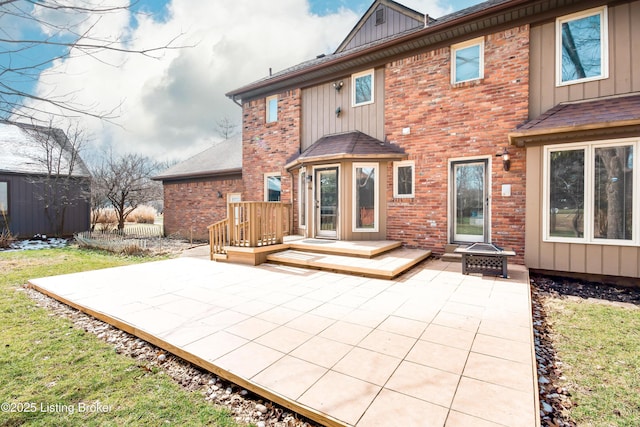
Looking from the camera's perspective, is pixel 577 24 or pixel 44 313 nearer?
pixel 44 313

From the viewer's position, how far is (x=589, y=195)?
545 centimetres

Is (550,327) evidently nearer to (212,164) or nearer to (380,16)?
(380,16)

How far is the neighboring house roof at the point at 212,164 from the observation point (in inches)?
480

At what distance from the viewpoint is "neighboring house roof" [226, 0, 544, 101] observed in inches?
241

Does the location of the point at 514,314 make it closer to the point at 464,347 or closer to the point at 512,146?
the point at 464,347

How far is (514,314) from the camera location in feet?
11.9

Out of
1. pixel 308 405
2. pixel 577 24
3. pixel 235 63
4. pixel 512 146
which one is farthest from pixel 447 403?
pixel 235 63

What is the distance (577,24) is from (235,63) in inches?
452

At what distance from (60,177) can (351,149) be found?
14.6 metres

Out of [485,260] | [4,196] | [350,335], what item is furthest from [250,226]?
[4,196]

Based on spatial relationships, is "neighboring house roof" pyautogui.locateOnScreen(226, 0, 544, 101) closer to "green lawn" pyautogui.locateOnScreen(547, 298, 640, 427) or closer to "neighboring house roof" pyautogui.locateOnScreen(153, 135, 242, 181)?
"neighboring house roof" pyautogui.locateOnScreen(153, 135, 242, 181)

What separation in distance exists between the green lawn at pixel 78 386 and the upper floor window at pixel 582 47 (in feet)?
27.1

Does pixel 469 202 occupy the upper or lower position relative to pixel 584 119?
lower

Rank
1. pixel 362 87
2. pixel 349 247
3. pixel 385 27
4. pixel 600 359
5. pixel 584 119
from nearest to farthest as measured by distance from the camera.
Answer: pixel 600 359 → pixel 584 119 → pixel 349 247 → pixel 362 87 → pixel 385 27
